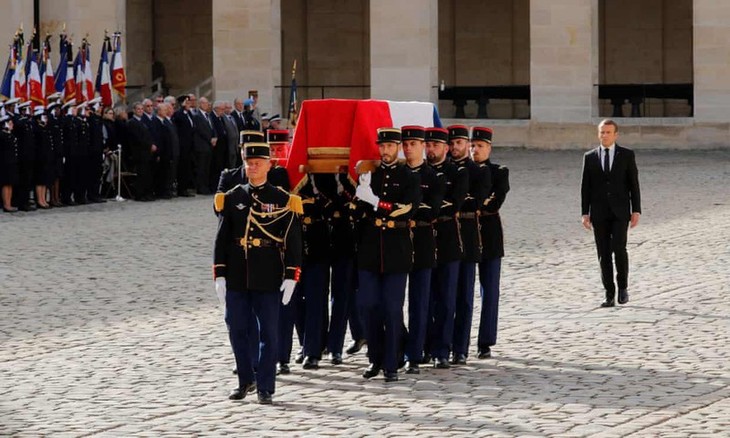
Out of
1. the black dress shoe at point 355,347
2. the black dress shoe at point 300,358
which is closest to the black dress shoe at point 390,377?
the black dress shoe at point 300,358

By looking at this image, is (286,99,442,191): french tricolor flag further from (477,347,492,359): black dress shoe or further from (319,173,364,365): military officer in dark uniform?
(477,347,492,359): black dress shoe

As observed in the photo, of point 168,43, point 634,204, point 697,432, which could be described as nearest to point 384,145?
point 697,432

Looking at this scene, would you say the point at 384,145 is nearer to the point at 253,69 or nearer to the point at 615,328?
the point at 615,328

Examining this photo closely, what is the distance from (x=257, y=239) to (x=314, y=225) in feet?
4.02

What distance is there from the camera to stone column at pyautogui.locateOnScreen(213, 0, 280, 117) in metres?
38.2

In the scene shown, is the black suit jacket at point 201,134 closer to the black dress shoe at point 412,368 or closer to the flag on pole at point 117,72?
the flag on pole at point 117,72

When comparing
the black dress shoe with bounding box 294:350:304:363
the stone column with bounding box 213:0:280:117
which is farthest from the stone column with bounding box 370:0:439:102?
the black dress shoe with bounding box 294:350:304:363

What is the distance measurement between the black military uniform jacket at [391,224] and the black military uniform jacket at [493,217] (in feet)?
4.32

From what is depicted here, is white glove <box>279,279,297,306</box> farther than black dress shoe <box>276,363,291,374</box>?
No

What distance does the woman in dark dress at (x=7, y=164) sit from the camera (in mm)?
23844

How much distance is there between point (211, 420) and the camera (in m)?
9.74

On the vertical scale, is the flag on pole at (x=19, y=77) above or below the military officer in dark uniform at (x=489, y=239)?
above

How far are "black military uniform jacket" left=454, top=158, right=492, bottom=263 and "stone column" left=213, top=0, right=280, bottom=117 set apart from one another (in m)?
26.0

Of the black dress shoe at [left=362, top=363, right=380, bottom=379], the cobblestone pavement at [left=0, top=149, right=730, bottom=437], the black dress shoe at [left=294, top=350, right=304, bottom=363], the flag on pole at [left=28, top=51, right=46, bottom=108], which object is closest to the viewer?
the cobblestone pavement at [left=0, top=149, right=730, bottom=437]
